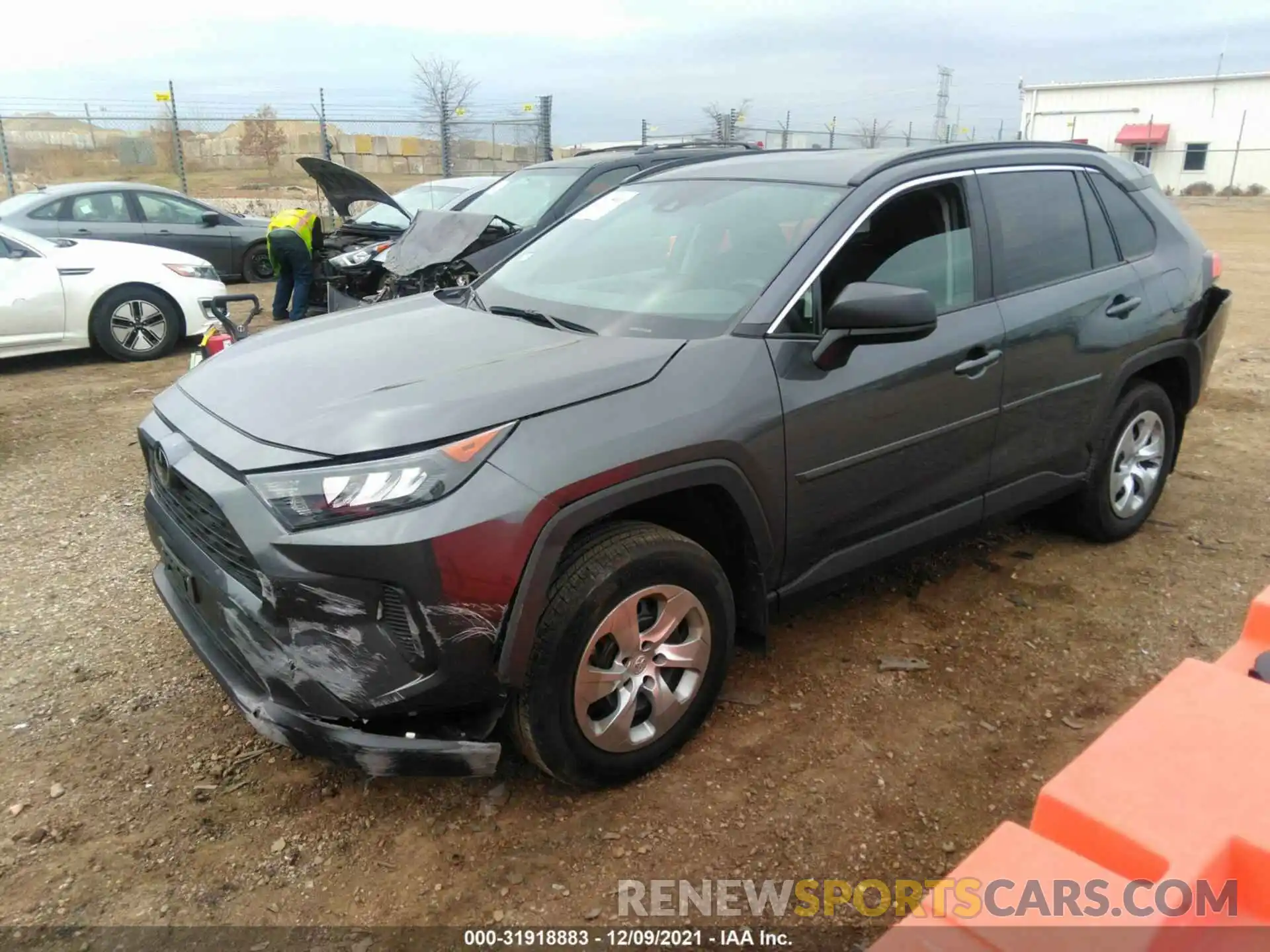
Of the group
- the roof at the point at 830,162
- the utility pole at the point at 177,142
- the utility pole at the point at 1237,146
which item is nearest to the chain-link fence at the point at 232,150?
the utility pole at the point at 177,142

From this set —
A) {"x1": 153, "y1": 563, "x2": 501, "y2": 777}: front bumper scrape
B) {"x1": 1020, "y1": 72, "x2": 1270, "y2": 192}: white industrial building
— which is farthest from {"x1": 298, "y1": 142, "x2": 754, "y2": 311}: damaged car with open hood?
{"x1": 1020, "y1": 72, "x2": 1270, "y2": 192}: white industrial building

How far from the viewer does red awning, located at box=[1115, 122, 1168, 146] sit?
42219 millimetres

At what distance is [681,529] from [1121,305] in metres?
2.29

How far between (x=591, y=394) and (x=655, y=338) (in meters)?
0.43

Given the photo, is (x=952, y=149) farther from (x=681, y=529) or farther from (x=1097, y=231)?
(x=681, y=529)

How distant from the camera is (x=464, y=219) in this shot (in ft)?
23.9

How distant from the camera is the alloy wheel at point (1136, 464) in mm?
4191

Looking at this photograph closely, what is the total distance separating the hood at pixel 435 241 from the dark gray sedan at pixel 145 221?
5.67 meters

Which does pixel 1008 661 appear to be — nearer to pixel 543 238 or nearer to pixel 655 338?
pixel 655 338

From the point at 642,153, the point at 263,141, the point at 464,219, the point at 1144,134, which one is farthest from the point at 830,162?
the point at 1144,134

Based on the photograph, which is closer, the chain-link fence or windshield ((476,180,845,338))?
windshield ((476,180,845,338))

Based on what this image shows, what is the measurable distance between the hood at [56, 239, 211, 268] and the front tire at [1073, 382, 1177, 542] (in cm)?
801

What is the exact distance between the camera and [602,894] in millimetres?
2395

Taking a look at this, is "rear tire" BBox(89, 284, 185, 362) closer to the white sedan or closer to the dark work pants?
the white sedan
